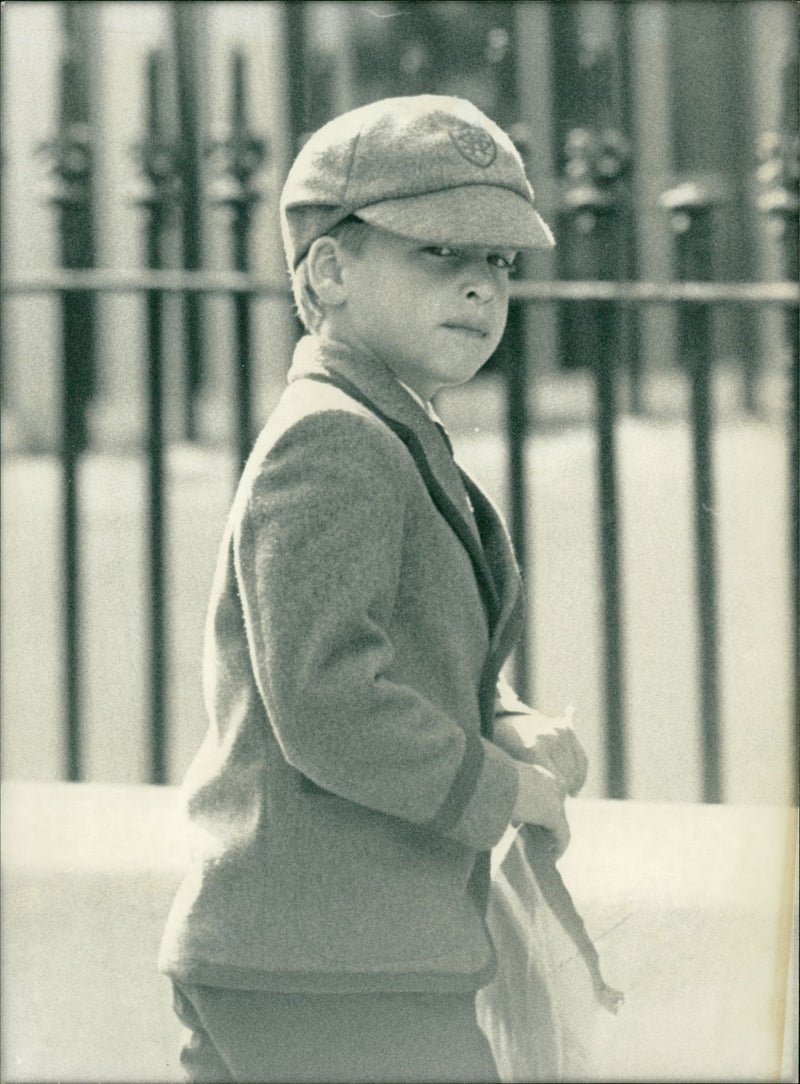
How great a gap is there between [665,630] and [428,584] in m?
1.79

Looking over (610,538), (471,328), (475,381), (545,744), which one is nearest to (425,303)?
(471,328)

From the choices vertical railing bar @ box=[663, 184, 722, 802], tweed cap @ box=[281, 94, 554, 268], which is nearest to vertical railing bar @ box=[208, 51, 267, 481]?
vertical railing bar @ box=[663, 184, 722, 802]

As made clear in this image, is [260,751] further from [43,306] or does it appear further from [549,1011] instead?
[43,306]

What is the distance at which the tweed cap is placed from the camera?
1.18 meters

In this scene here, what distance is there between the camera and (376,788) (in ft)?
3.70

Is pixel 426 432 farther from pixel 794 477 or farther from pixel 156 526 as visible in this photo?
Result: pixel 156 526

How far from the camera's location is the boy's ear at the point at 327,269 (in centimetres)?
123

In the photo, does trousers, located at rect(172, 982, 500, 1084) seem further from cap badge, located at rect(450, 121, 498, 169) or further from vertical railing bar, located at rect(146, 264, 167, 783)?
vertical railing bar, located at rect(146, 264, 167, 783)

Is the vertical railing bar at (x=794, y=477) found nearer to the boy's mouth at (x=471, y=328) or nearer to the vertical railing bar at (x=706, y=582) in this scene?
the vertical railing bar at (x=706, y=582)

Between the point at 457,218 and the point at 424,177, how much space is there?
0.14ft

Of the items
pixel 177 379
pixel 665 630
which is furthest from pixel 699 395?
pixel 177 379

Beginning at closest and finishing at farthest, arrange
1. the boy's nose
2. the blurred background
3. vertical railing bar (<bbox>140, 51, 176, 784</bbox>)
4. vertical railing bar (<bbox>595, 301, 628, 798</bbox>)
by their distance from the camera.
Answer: the boy's nose
the blurred background
vertical railing bar (<bbox>140, 51, 176, 784</bbox>)
vertical railing bar (<bbox>595, 301, 628, 798</bbox>)

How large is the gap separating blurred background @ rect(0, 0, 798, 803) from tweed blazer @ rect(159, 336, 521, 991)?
1.25 m

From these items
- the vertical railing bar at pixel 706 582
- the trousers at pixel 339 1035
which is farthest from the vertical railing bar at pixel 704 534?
the trousers at pixel 339 1035
